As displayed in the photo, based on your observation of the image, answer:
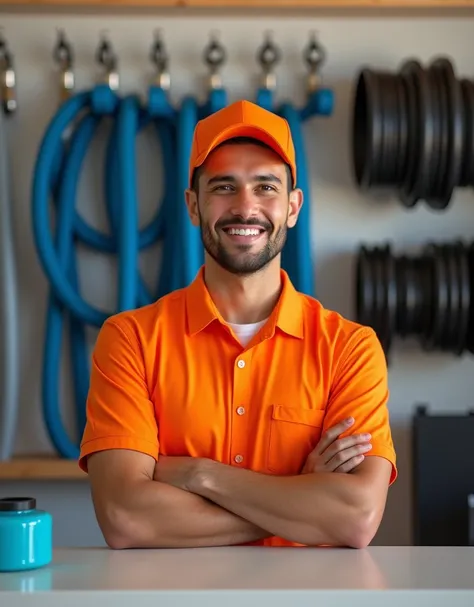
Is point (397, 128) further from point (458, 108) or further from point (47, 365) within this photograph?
point (47, 365)

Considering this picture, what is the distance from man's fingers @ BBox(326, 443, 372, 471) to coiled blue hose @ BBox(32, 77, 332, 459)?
124 cm

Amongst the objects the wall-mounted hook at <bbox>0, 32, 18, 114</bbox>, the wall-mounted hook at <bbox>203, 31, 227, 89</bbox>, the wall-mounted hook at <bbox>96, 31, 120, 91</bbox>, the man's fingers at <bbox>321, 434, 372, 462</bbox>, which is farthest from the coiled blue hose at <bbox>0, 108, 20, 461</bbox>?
the man's fingers at <bbox>321, 434, 372, 462</bbox>

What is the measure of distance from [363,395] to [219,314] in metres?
0.37

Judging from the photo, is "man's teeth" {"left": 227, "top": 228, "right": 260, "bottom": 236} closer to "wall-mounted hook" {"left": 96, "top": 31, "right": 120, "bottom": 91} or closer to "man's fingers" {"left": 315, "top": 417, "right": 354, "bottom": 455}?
"man's fingers" {"left": 315, "top": 417, "right": 354, "bottom": 455}

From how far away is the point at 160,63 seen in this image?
335 cm

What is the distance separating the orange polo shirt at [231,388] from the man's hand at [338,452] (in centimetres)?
3

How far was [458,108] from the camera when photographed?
3.15 m

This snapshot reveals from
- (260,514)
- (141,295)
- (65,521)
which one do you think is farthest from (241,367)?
(65,521)

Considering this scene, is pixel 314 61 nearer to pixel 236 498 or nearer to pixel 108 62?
pixel 108 62

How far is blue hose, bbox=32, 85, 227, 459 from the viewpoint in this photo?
3.21 meters

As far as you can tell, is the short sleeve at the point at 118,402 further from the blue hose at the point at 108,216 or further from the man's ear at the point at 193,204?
the blue hose at the point at 108,216

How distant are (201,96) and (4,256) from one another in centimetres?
90

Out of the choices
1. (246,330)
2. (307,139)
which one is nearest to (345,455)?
(246,330)

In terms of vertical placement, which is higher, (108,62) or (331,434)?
(108,62)
